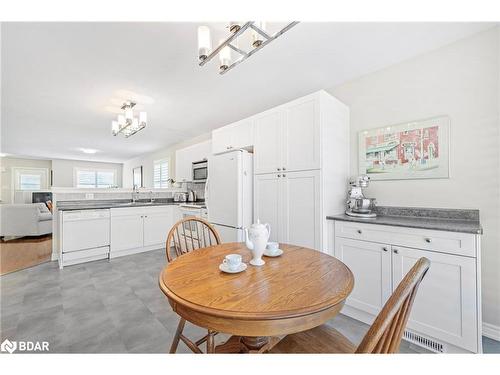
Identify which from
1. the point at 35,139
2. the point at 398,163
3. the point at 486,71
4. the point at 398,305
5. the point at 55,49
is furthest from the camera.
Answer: the point at 35,139

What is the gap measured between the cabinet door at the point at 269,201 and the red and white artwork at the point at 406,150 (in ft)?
3.18

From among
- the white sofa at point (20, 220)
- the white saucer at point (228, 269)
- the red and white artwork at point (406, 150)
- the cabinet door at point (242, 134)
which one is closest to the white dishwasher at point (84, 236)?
the cabinet door at point (242, 134)

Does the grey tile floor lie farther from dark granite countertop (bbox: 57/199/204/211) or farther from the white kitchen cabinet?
dark granite countertop (bbox: 57/199/204/211)

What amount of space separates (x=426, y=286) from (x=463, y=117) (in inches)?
56.0

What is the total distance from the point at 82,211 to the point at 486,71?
193 inches

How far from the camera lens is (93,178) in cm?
942

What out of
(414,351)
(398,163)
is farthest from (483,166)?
(414,351)

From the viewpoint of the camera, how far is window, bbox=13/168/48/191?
813 cm

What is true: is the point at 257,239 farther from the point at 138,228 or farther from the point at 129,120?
the point at 138,228

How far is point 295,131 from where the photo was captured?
2244 mm

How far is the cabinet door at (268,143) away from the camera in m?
2.39

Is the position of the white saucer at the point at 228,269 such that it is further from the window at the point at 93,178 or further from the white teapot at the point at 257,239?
the window at the point at 93,178

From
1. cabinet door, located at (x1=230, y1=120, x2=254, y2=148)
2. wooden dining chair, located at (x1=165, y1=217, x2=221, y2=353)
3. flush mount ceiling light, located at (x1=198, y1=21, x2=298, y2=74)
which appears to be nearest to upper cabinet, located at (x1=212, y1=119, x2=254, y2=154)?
cabinet door, located at (x1=230, y1=120, x2=254, y2=148)
